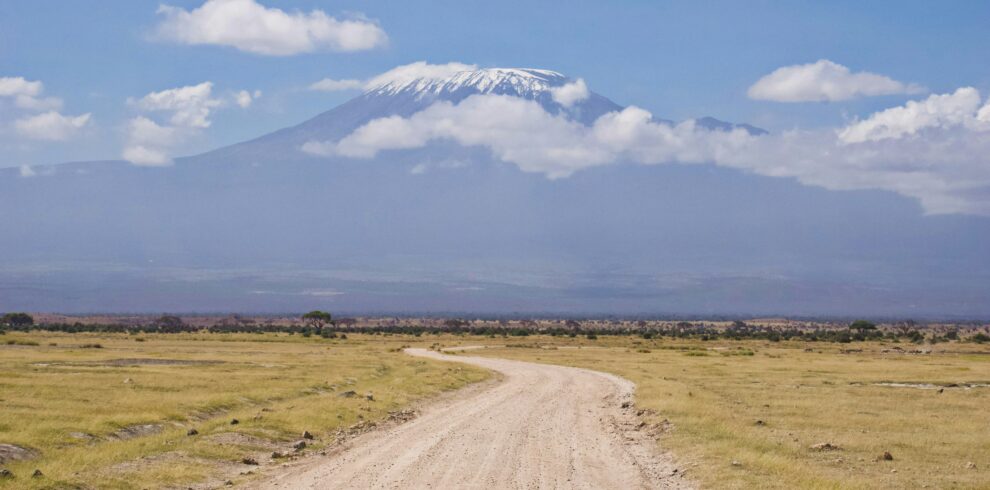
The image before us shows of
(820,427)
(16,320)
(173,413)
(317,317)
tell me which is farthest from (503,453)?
(16,320)

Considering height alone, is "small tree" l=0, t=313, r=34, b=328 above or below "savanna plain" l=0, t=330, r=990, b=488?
below

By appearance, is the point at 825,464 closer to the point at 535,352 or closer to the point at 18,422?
the point at 18,422

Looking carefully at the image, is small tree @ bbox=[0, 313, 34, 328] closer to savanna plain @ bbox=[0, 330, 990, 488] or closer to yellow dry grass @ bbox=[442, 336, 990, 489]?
savanna plain @ bbox=[0, 330, 990, 488]

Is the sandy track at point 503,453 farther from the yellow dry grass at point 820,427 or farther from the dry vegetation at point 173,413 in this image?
the dry vegetation at point 173,413

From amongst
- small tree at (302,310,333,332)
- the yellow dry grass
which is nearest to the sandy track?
the yellow dry grass

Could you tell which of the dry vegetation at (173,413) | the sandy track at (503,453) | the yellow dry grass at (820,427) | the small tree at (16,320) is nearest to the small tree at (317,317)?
the small tree at (16,320)

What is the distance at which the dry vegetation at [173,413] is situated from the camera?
19250 millimetres

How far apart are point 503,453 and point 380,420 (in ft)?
32.0

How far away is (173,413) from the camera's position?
28656 mm

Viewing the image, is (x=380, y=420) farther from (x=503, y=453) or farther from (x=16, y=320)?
(x=16, y=320)

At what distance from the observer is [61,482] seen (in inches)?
666

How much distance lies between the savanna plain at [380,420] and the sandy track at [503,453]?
91 centimetres

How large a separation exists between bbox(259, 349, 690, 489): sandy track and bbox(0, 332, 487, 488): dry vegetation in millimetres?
2112

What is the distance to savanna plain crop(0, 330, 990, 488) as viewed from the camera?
62.9 feet
